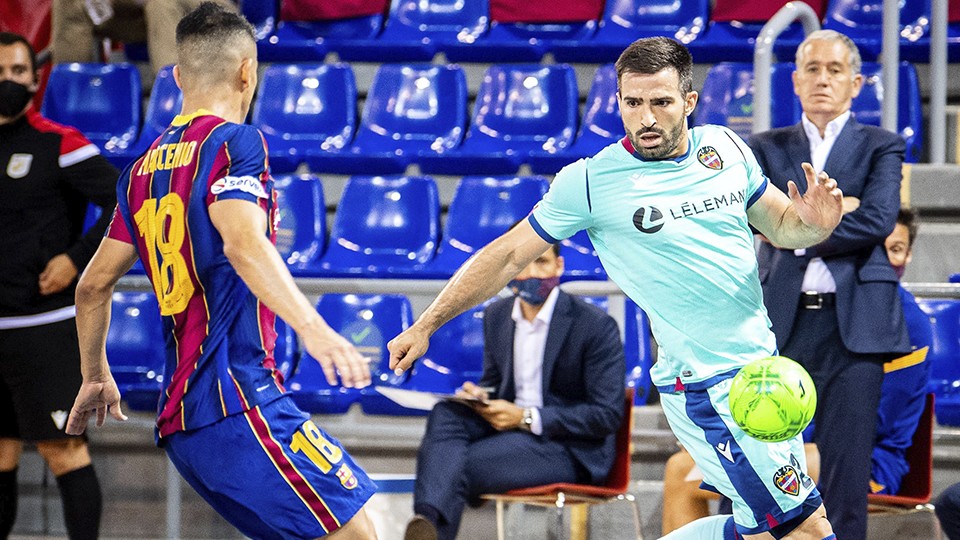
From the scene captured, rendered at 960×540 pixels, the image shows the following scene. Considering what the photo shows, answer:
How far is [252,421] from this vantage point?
3.37m

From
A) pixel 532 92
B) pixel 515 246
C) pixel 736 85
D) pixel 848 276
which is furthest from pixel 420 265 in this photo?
pixel 515 246

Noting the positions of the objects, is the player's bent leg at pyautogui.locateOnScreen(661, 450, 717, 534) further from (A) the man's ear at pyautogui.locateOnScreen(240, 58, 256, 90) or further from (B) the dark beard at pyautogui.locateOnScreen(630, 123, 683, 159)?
(A) the man's ear at pyautogui.locateOnScreen(240, 58, 256, 90)

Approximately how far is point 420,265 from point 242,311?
3.63 m

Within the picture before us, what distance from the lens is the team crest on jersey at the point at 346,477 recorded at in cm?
343

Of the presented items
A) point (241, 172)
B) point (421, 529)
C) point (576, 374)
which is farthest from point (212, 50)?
point (576, 374)

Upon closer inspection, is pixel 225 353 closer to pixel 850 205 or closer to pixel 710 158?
pixel 710 158

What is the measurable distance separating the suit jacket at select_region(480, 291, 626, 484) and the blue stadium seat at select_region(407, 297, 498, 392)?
0.65 meters

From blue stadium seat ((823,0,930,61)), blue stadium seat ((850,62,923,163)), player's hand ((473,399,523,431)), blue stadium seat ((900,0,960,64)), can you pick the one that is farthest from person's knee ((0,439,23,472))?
blue stadium seat ((900,0,960,64))

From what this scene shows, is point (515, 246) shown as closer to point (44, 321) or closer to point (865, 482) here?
point (865, 482)

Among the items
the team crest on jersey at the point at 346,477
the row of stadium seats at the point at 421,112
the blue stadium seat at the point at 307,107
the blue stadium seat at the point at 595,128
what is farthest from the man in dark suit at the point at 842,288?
the blue stadium seat at the point at 307,107

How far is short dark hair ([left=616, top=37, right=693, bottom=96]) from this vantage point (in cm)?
371

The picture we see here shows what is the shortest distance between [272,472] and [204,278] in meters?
0.54

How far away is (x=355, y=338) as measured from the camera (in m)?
6.63

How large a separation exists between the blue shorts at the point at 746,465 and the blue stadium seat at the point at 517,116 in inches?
158
